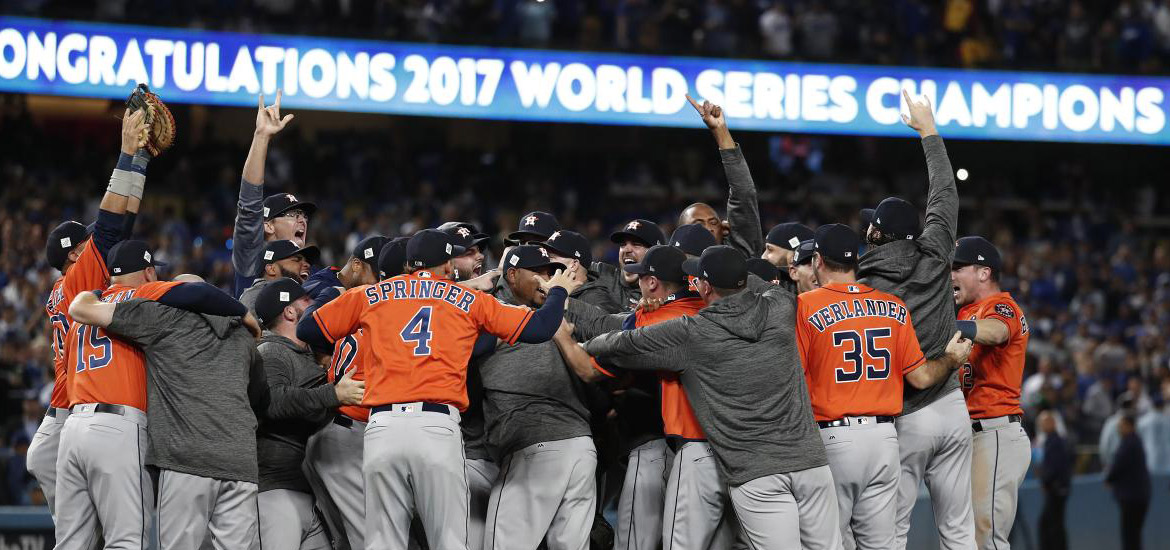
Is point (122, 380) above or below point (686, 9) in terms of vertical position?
below

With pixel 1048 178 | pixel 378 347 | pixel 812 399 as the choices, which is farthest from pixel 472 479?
pixel 1048 178

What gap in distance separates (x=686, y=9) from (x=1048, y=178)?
7365mm

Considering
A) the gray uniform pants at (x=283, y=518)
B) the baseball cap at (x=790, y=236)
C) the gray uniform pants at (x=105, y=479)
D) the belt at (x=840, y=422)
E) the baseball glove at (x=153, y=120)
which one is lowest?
the gray uniform pants at (x=283, y=518)

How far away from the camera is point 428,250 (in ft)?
19.9

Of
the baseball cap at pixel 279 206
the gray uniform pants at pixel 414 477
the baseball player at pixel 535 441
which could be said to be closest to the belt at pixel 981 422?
the baseball player at pixel 535 441

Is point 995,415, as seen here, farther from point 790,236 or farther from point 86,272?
point 86,272

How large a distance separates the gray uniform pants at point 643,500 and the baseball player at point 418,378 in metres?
0.96

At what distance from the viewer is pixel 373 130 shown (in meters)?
21.9

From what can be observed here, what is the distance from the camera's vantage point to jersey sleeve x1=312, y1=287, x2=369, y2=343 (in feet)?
19.6

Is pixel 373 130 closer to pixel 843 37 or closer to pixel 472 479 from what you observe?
pixel 843 37

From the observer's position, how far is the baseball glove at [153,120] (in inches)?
263

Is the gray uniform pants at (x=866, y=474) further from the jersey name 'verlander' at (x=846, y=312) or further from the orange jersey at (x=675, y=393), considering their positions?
the orange jersey at (x=675, y=393)

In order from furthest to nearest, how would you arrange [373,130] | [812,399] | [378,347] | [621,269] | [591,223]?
[373,130] → [591,223] → [621,269] → [812,399] → [378,347]

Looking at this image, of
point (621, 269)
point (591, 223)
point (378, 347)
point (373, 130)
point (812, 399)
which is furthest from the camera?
point (373, 130)
